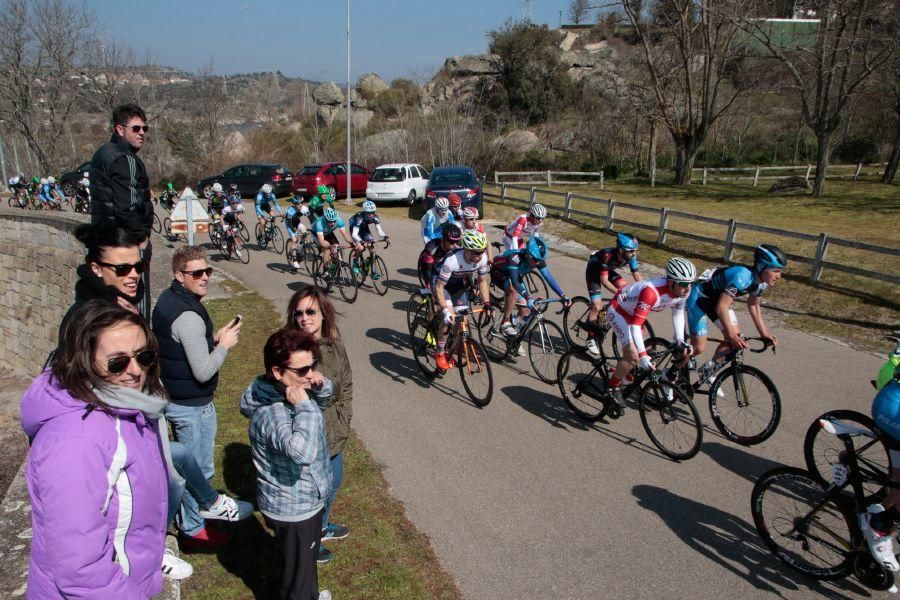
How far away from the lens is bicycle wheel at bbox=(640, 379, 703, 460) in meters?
5.43

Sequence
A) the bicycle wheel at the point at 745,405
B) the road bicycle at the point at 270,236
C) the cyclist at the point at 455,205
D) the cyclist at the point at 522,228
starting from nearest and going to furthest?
the bicycle wheel at the point at 745,405 < the cyclist at the point at 522,228 < the cyclist at the point at 455,205 < the road bicycle at the point at 270,236

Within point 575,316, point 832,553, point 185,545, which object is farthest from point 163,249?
point 832,553

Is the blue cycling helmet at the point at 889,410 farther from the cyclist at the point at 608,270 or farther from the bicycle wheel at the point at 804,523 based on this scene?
the cyclist at the point at 608,270

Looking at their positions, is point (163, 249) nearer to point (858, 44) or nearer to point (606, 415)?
point (606, 415)

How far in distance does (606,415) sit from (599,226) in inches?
534

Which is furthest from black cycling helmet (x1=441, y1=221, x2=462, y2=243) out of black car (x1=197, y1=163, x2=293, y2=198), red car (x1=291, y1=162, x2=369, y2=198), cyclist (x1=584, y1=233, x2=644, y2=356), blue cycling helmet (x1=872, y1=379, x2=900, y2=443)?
black car (x1=197, y1=163, x2=293, y2=198)

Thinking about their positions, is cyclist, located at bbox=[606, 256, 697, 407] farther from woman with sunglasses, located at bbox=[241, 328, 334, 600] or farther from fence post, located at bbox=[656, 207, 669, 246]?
fence post, located at bbox=[656, 207, 669, 246]

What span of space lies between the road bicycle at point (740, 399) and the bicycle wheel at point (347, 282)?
690 centimetres

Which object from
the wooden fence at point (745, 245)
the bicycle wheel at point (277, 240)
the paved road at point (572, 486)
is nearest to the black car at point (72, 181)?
the bicycle wheel at point (277, 240)

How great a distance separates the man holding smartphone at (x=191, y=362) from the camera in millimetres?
3639

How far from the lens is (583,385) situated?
6.24 metres

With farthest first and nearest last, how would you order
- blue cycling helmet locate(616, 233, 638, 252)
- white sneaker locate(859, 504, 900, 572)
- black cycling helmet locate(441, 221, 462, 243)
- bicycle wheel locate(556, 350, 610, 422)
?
black cycling helmet locate(441, 221, 462, 243)
blue cycling helmet locate(616, 233, 638, 252)
bicycle wheel locate(556, 350, 610, 422)
white sneaker locate(859, 504, 900, 572)

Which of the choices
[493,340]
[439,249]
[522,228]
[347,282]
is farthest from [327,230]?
[493,340]

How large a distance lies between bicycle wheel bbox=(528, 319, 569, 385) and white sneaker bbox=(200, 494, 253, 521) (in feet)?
13.8
